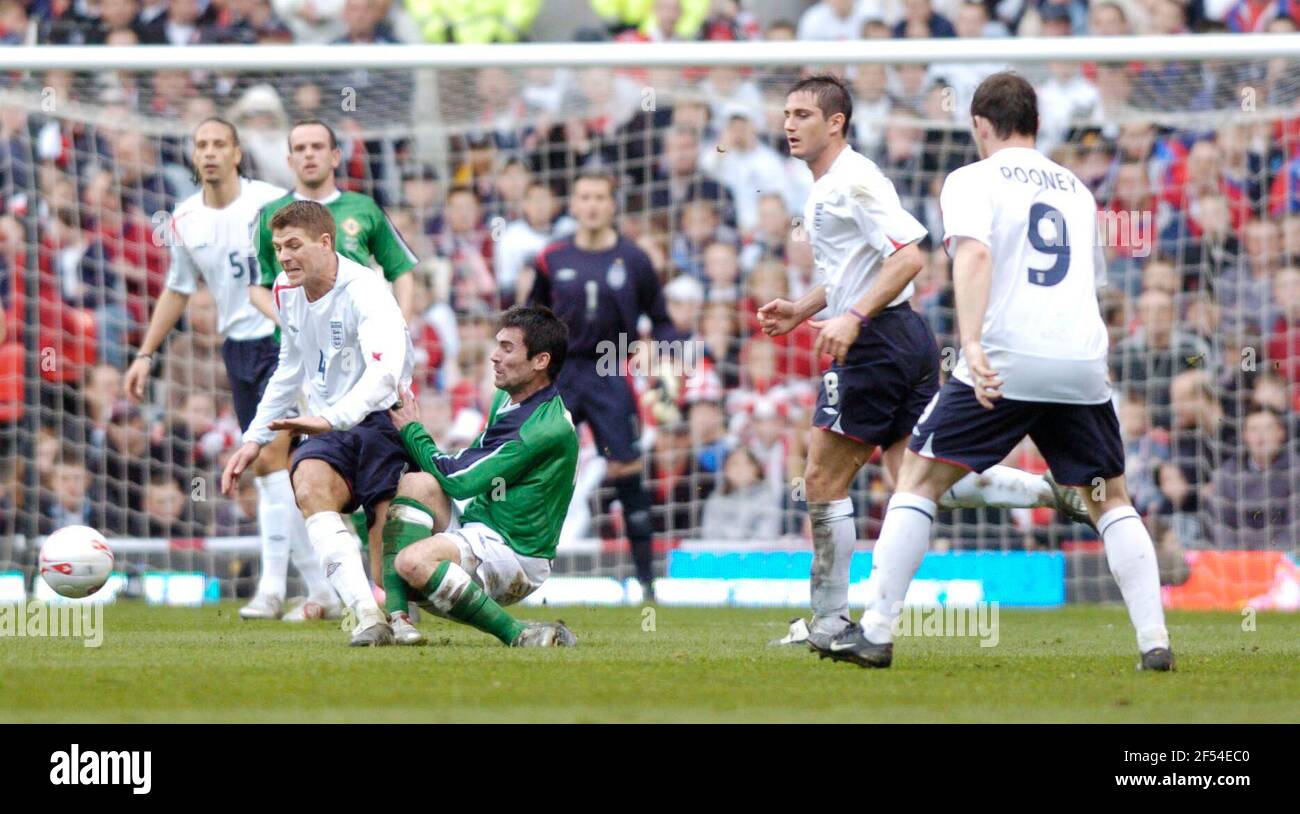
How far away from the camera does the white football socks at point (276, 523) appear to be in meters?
9.52

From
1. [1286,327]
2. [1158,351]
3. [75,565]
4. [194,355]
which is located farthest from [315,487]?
[1286,327]

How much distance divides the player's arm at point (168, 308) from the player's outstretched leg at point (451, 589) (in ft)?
10.8

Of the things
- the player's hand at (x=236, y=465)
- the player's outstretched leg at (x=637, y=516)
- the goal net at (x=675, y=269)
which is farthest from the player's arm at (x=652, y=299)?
the player's hand at (x=236, y=465)

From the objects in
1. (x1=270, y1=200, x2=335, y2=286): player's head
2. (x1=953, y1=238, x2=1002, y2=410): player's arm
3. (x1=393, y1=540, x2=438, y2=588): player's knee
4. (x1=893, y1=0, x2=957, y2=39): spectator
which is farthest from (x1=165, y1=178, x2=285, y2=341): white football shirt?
(x1=893, y1=0, x2=957, y2=39): spectator

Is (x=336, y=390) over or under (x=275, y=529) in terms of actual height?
over

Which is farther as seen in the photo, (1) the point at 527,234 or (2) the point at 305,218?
(1) the point at 527,234

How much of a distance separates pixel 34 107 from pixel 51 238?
1047 mm

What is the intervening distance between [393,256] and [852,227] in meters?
2.88

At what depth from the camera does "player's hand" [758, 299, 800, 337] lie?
22.9 ft

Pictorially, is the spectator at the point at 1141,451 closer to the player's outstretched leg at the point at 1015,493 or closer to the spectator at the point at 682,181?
the spectator at the point at 682,181

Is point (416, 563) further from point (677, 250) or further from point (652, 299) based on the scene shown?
point (677, 250)

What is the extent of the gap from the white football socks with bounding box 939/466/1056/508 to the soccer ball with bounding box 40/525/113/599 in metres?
3.60

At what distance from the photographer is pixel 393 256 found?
9.12m

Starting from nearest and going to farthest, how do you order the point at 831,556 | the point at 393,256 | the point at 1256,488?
1. the point at 831,556
2. the point at 393,256
3. the point at 1256,488
